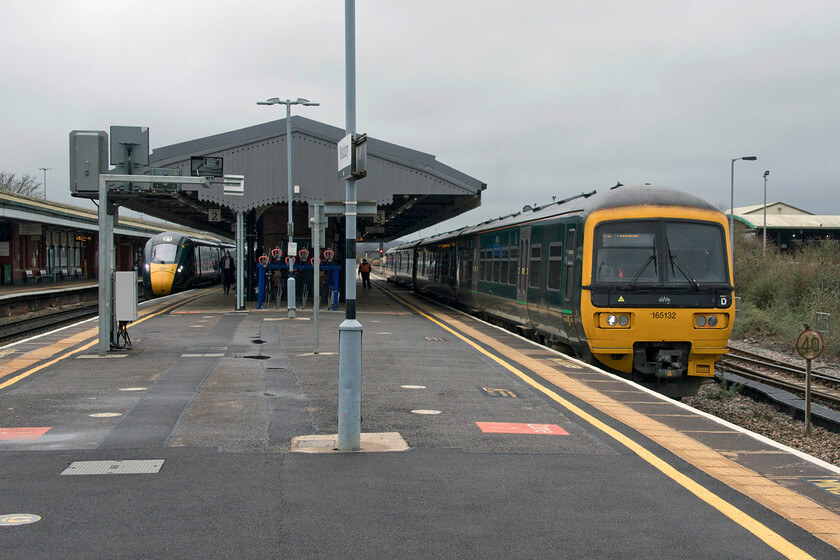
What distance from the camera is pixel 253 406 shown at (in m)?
9.09

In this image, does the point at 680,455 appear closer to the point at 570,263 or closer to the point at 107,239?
the point at 570,263

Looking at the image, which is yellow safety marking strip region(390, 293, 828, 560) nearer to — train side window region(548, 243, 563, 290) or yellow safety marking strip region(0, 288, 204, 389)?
train side window region(548, 243, 563, 290)

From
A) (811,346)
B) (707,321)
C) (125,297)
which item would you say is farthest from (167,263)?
(811,346)

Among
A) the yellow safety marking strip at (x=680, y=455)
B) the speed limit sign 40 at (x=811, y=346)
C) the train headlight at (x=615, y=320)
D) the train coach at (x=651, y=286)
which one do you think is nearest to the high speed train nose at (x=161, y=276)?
the train coach at (x=651, y=286)

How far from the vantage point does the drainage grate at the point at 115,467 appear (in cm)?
625

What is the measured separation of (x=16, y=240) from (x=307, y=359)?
1421 inches

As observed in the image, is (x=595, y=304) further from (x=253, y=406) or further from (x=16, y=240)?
(x=16, y=240)

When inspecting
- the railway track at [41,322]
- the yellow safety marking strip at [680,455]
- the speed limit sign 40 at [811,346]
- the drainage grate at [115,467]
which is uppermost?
the speed limit sign 40 at [811,346]

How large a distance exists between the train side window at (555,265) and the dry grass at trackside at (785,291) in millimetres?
10666

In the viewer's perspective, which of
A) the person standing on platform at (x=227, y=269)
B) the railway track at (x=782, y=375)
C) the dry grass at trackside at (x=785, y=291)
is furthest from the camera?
the person standing on platform at (x=227, y=269)

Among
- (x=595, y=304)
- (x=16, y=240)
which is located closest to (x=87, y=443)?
(x=595, y=304)

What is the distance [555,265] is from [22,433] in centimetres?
930

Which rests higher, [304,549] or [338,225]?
[338,225]

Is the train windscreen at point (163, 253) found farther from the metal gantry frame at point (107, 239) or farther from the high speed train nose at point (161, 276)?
the metal gantry frame at point (107, 239)
